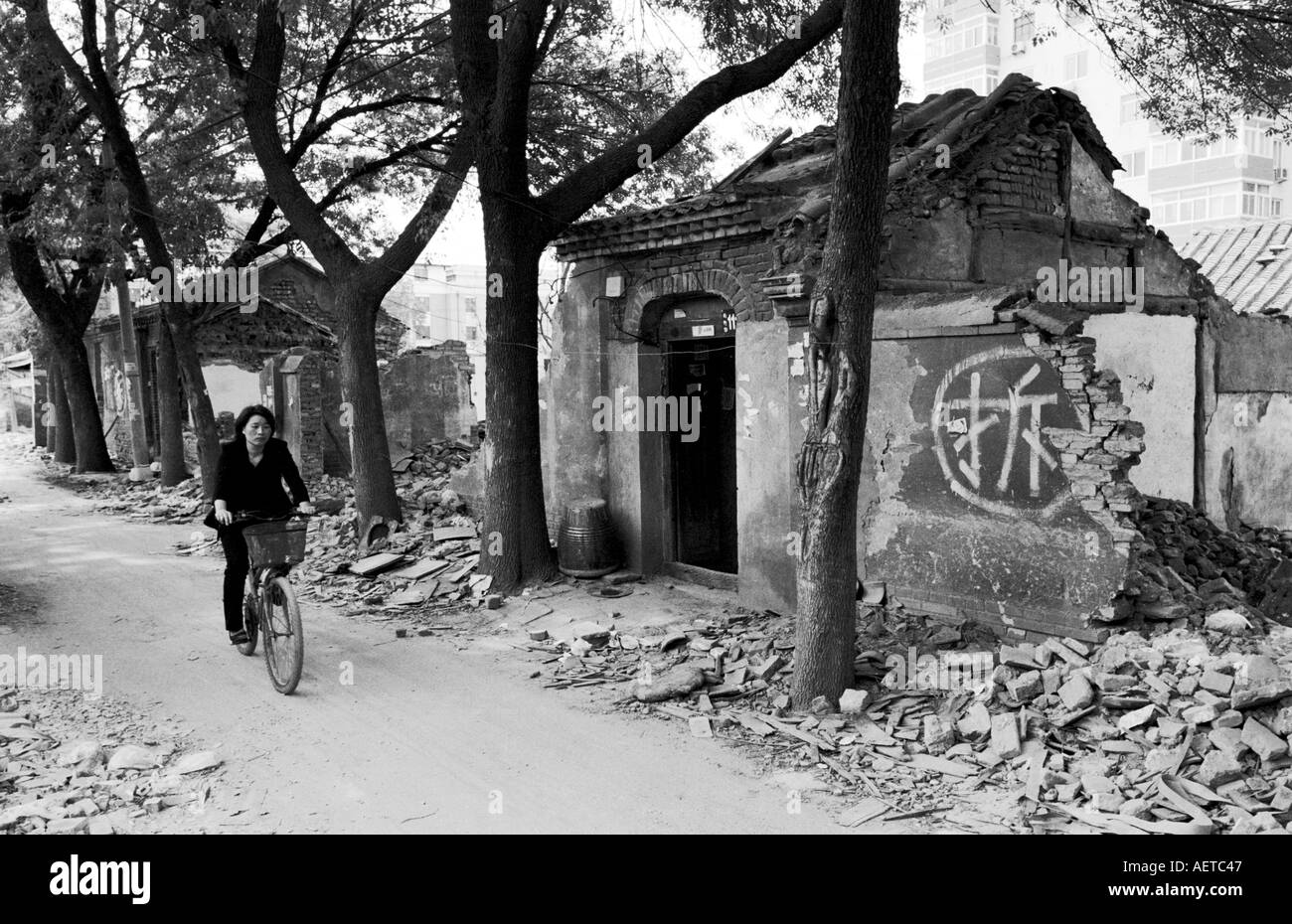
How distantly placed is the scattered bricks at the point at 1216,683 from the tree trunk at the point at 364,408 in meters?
9.44

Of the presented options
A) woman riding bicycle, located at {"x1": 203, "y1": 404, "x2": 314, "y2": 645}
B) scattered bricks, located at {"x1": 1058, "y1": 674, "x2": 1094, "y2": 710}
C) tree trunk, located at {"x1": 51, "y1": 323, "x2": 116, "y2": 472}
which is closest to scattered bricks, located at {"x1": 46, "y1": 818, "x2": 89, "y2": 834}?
woman riding bicycle, located at {"x1": 203, "y1": 404, "x2": 314, "y2": 645}

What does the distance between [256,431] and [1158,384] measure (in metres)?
8.74

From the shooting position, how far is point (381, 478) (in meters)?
13.1

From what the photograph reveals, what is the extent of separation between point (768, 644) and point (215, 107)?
11.9 meters

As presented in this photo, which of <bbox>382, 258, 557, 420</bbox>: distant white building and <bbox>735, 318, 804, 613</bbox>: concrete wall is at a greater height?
<bbox>382, 258, 557, 420</bbox>: distant white building

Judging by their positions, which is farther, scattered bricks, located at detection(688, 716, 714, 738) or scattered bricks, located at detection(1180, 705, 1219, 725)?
scattered bricks, located at detection(688, 716, 714, 738)

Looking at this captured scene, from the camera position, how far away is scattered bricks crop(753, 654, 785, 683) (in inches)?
289

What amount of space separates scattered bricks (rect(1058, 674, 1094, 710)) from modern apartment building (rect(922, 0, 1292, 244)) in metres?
26.1

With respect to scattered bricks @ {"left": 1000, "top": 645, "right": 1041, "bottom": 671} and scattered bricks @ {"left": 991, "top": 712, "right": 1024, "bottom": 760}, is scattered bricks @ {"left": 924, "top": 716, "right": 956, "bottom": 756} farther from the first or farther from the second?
scattered bricks @ {"left": 1000, "top": 645, "right": 1041, "bottom": 671}

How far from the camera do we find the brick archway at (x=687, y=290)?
972 centimetres

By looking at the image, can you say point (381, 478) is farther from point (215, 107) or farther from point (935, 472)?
point (935, 472)

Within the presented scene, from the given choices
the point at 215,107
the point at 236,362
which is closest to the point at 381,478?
the point at 215,107

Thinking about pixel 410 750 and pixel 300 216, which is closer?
pixel 410 750
